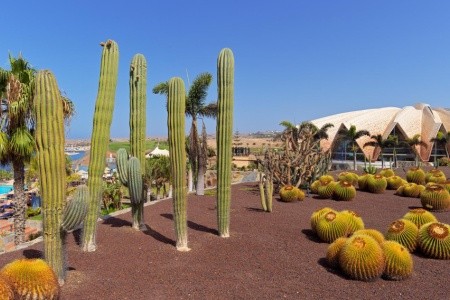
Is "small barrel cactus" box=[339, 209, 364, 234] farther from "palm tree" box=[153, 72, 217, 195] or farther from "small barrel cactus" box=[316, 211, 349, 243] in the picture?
"palm tree" box=[153, 72, 217, 195]

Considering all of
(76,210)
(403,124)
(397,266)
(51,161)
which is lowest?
(397,266)

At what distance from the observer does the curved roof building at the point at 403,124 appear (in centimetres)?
4050

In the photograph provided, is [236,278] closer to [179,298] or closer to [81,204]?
[179,298]

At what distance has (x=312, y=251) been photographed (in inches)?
278

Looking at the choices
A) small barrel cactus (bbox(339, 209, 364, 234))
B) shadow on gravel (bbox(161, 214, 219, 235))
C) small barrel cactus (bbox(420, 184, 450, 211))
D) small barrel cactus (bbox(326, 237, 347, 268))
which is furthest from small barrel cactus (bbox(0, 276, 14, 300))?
small barrel cactus (bbox(420, 184, 450, 211))

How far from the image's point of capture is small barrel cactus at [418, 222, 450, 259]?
6.62 m

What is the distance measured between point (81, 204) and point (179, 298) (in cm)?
181

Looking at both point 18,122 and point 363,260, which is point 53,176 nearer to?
point 363,260

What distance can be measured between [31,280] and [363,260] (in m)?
4.44

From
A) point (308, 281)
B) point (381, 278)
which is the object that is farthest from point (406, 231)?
point (308, 281)

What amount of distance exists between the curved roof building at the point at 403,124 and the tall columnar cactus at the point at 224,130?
113 ft

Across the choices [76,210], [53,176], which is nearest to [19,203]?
[53,176]

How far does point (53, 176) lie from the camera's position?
520 cm

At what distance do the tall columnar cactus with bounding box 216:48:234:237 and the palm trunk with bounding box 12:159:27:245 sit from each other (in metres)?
5.80
